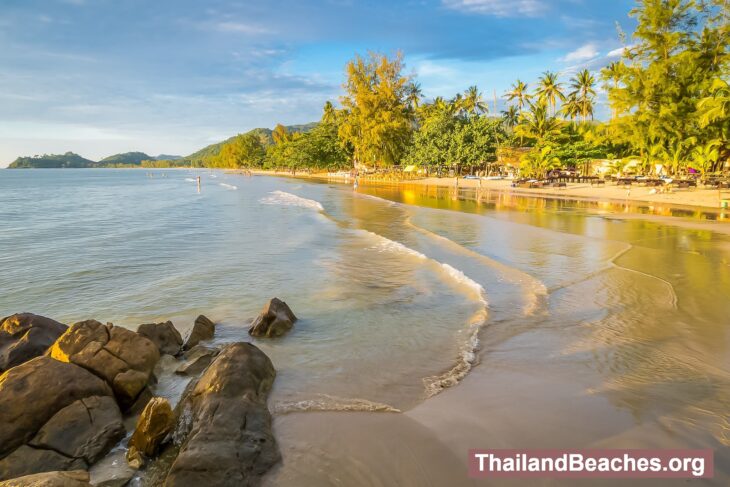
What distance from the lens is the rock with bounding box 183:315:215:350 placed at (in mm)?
7670

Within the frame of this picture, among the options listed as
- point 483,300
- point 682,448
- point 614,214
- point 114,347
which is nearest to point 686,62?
point 614,214

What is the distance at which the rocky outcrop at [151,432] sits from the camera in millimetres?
4566

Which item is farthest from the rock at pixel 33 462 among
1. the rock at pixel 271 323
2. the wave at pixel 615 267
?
the wave at pixel 615 267

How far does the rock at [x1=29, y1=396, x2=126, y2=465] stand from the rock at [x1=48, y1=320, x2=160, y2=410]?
536 millimetres

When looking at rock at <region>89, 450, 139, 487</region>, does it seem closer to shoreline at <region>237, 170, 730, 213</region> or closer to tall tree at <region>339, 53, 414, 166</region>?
shoreline at <region>237, 170, 730, 213</region>

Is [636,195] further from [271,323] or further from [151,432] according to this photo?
[151,432]

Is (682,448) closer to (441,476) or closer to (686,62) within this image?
(441,476)

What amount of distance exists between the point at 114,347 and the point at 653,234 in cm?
2089

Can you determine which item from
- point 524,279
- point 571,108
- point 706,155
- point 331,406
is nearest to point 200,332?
point 331,406

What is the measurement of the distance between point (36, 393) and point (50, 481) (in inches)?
62.0

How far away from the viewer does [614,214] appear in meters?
26.6

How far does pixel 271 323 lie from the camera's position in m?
8.28

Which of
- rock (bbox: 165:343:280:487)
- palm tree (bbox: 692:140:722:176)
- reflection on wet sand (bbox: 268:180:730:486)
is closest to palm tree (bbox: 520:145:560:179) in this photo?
palm tree (bbox: 692:140:722:176)

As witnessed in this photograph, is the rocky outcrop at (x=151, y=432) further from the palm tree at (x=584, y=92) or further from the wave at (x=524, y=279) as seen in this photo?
the palm tree at (x=584, y=92)
